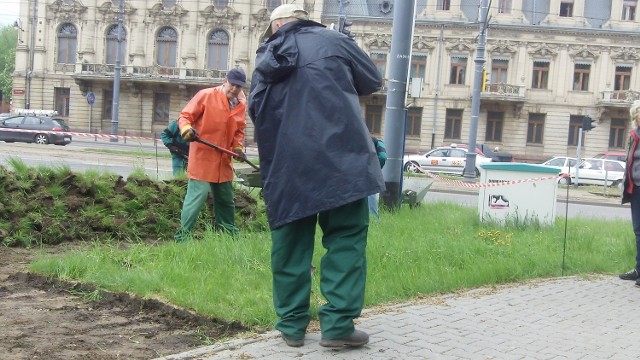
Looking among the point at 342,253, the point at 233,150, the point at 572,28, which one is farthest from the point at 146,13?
the point at 342,253

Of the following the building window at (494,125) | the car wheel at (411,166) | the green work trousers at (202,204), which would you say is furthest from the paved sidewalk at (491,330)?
the building window at (494,125)

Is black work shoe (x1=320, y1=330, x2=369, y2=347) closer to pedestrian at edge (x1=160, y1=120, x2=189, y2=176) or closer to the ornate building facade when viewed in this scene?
pedestrian at edge (x1=160, y1=120, x2=189, y2=176)

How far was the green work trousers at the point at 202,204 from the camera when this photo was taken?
6.89 m

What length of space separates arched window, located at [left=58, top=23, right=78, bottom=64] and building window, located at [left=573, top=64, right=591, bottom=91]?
36.9 metres

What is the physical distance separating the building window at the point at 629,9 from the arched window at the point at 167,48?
1283 inches

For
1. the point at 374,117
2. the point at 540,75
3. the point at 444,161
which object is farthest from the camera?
the point at 374,117

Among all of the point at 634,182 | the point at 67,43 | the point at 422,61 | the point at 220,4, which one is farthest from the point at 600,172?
the point at 67,43

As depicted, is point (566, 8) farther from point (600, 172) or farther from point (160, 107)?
point (160, 107)

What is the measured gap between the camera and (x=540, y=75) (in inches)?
2031

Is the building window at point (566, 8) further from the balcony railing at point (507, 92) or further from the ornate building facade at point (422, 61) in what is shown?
the balcony railing at point (507, 92)

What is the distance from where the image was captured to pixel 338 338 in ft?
13.0

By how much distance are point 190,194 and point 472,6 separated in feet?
160

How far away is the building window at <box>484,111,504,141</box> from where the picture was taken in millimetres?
52188

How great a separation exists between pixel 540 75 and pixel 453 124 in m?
7.06
